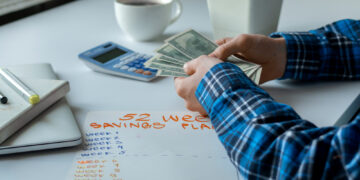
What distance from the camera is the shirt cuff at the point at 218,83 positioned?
2.10 feet

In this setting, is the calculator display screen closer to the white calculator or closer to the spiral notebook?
the white calculator

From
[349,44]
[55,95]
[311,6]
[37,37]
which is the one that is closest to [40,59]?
[37,37]

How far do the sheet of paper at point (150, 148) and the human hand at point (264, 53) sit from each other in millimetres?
195

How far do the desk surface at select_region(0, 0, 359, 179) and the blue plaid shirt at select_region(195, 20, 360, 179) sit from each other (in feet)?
0.47

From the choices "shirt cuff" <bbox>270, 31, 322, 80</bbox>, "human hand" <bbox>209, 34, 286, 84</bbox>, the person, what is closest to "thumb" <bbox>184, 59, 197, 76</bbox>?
the person

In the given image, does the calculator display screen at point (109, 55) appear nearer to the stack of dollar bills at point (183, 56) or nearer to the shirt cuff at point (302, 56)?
the stack of dollar bills at point (183, 56)

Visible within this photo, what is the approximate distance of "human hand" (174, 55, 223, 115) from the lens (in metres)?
0.72

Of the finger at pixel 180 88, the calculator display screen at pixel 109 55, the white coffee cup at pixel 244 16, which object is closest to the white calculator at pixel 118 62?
the calculator display screen at pixel 109 55

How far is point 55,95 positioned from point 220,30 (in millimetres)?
495

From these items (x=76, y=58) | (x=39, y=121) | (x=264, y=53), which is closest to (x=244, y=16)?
(x=264, y=53)

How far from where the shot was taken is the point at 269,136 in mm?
544

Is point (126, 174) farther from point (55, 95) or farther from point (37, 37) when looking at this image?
point (37, 37)

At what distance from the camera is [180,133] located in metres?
0.67

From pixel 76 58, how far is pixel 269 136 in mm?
574
